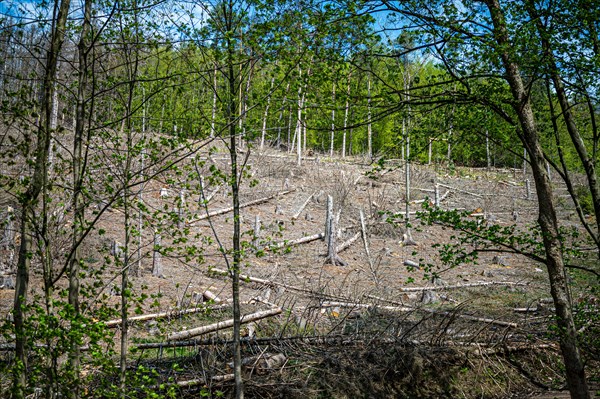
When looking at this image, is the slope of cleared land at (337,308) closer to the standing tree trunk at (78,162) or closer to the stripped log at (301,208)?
the stripped log at (301,208)

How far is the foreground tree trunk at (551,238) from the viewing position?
5.10 metres

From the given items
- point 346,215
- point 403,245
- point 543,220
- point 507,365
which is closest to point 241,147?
point 346,215

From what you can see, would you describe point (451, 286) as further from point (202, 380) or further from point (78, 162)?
point (78, 162)

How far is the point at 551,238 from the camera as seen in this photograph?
5223 mm

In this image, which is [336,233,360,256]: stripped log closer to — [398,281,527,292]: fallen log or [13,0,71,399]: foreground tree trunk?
[398,281,527,292]: fallen log

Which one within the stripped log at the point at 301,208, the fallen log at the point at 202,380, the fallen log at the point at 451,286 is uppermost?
the stripped log at the point at 301,208

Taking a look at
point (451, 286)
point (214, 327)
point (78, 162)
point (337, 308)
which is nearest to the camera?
point (78, 162)

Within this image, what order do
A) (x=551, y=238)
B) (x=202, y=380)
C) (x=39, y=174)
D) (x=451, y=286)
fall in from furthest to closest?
(x=451, y=286)
(x=202, y=380)
(x=551, y=238)
(x=39, y=174)

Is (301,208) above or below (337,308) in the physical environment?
above

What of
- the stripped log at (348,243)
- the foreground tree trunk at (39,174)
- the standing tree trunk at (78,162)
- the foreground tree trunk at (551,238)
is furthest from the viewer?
the stripped log at (348,243)

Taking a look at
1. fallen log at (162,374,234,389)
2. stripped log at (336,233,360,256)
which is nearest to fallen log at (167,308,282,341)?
fallen log at (162,374,234,389)

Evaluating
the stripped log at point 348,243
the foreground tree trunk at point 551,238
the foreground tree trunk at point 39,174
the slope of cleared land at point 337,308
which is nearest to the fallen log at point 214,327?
the slope of cleared land at point 337,308

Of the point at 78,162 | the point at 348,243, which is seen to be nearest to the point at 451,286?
the point at 348,243

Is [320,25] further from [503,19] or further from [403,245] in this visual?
[403,245]
